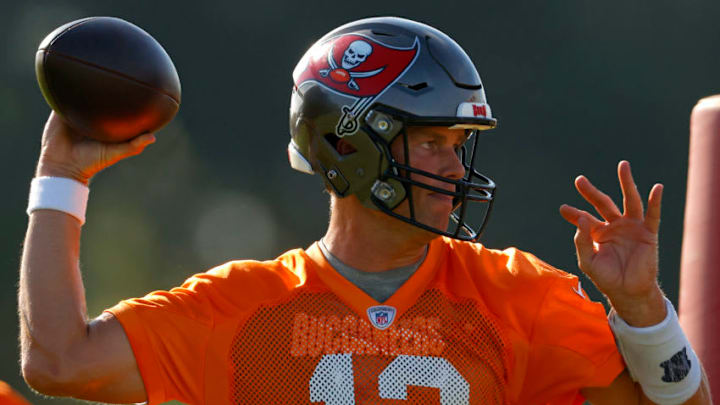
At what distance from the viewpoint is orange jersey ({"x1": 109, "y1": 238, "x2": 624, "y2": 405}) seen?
234 centimetres

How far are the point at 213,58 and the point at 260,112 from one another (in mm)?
447

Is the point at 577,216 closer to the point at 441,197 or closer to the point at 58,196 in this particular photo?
the point at 441,197

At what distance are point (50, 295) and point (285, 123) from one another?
13.3 feet

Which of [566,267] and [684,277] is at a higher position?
[684,277]

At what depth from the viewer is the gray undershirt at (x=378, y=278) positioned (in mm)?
2498

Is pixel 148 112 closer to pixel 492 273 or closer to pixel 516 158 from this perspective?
pixel 492 273

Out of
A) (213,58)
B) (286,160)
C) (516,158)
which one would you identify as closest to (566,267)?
(516,158)

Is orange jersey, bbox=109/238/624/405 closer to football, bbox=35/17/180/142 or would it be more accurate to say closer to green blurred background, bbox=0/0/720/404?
football, bbox=35/17/180/142

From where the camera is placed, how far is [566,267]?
5816 millimetres

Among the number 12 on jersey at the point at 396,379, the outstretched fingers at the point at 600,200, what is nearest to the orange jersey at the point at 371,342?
the number 12 on jersey at the point at 396,379

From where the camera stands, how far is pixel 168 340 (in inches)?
91.7

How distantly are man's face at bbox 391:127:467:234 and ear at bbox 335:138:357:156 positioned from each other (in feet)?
0.40

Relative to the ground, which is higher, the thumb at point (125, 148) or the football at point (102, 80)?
the football at point (102, 80)

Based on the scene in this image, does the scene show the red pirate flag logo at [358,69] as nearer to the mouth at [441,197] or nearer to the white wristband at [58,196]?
the mouth at [441,197]
